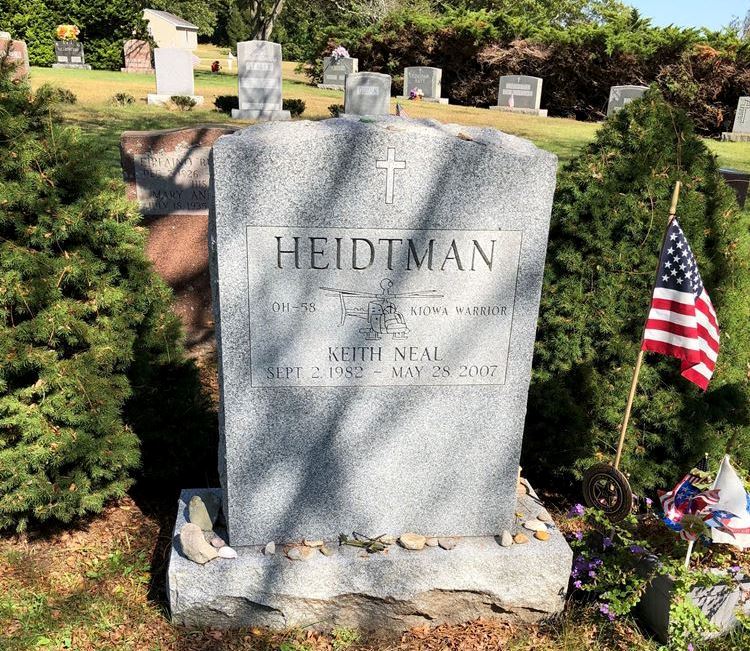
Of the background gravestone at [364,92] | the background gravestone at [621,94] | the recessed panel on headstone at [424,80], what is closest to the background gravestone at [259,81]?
the background gravestone at [364,92]

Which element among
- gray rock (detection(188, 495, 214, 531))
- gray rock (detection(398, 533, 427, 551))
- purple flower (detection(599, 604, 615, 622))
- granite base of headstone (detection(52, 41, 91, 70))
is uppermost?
granite base of headstone (detection(52, 41, 91, 70))

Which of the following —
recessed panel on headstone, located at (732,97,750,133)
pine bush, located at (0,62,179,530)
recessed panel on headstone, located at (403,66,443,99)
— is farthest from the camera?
recessed panel on headstone, located at (403,66,443,99)

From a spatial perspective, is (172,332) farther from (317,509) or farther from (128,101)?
(128,101)

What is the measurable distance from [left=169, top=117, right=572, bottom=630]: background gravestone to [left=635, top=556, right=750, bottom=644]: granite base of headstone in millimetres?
415

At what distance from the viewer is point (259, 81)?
17.1m

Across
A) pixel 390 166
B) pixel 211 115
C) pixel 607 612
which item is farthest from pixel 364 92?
pixel 607 612

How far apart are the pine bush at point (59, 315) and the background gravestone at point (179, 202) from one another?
97.7 inches

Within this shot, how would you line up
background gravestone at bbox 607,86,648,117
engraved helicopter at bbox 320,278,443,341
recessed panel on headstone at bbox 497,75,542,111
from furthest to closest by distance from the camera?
1. recessed panel on headstone at bbox 497,75,542,111
2. background gravestone at bbox 607,86,648,117
3. engraved helicopter at bbox 320,278,443,341

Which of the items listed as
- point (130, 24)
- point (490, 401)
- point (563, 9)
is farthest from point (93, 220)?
point (563, 9)

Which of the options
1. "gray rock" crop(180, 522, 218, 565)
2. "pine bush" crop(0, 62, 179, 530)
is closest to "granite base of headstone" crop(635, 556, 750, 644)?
"gray rock" crop(180, 522, 218, 565)

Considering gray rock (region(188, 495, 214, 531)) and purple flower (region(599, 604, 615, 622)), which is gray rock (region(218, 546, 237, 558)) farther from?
purple flower (region(599, 604, 615, 622))

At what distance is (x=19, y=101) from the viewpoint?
3.38 metres

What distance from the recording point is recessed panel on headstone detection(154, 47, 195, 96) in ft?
60.9

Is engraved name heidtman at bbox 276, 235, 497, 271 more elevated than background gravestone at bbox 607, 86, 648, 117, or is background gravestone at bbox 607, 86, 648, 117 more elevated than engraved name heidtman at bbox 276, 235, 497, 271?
background gravestone at bbox 607, 86, 648, 117
